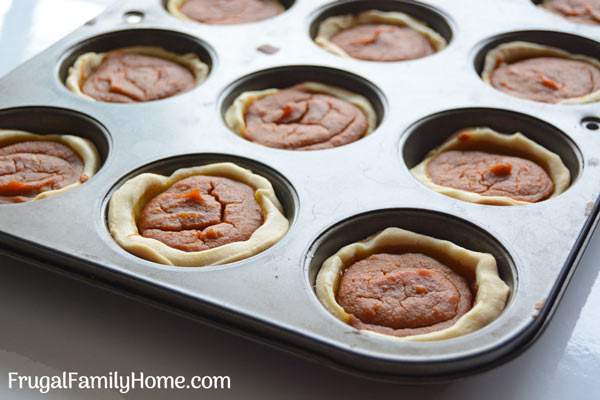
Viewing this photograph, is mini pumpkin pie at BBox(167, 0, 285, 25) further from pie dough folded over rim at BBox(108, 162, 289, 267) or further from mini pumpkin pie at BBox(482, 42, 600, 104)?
pie dough folded over rim at BBox(108, 162, 289, 267)

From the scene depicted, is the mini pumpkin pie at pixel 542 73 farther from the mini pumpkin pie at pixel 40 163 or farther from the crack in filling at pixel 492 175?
the mini pumpkin pie at pixel 40 163

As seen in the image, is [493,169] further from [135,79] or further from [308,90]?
[135,79]

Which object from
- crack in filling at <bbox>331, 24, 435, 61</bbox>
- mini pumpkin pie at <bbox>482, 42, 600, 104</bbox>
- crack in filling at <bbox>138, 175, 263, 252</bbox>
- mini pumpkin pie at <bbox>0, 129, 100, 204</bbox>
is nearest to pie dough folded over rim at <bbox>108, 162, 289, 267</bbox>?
crack in filling at <bbox>138, 175, 263, 252</bbox>

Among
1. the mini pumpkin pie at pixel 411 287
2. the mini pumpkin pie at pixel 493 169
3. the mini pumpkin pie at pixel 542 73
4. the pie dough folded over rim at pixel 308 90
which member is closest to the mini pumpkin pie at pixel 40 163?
the pie dough folded over rim at pixel 308 90

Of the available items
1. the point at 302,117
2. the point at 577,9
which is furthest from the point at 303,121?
the point at 577,9

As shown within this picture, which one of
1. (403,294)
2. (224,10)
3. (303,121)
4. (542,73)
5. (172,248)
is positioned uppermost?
(224,10)

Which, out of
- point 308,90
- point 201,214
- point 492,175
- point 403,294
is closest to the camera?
point 403,294

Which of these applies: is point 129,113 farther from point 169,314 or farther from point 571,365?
point 571,365
